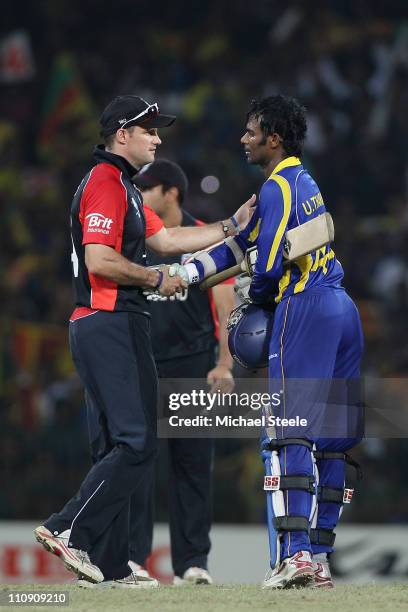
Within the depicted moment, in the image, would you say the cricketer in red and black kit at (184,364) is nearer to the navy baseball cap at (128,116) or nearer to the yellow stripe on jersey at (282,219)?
the navy baseball cap at (128,116)

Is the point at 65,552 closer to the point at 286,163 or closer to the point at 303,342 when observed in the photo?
the point at 303,342

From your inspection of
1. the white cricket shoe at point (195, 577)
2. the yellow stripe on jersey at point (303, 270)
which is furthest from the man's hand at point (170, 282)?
the white cricket shoe at point (195, 577)

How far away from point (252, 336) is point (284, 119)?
1.02m

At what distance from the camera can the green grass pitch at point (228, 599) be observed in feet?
16.4

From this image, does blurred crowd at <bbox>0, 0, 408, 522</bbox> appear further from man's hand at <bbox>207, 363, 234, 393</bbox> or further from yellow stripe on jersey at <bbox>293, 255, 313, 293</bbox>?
yellow stripe on jersey at <bbox>293, 255, 313, 293</bbox>

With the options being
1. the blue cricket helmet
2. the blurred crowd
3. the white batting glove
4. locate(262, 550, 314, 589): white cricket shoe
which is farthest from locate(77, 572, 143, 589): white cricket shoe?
the blurred crowd

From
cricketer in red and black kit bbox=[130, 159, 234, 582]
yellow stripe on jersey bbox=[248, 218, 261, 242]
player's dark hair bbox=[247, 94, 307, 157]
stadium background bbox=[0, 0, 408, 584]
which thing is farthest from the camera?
stadium background bbox=[0, 0, 408, 584]

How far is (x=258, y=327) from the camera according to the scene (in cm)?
607

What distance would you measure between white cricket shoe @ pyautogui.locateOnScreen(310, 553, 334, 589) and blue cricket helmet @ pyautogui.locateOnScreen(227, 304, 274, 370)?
935mm

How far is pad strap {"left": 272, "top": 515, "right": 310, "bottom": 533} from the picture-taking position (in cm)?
569

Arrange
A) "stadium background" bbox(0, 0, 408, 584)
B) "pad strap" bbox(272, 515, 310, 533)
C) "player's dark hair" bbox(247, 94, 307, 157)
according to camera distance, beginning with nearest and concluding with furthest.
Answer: "pad strap" bbox(272, 515, 310, 533)
"player's dark hair" bbox(247, 94, 307, 157)
"stadium background" bbox(0, 0, 408, 584)

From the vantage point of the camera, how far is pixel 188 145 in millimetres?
13680

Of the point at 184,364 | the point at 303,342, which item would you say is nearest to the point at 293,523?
the point at 303,342

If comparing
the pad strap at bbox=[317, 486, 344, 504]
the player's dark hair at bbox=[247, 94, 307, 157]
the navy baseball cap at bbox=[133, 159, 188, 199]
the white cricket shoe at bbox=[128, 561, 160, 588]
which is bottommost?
the white cricket shoe at bbox=[128, 561, 160, 588]
